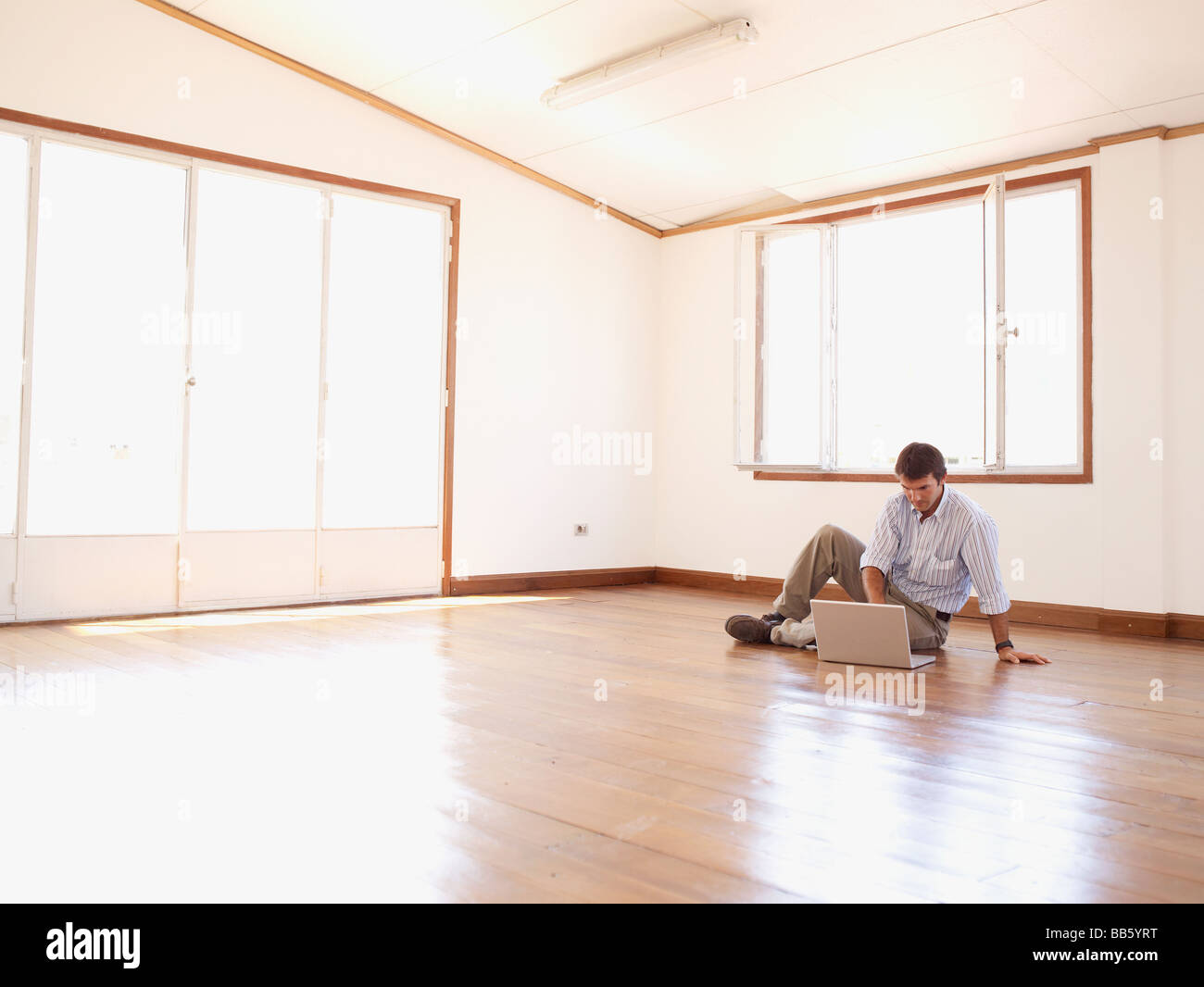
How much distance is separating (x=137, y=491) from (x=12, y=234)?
1.33m

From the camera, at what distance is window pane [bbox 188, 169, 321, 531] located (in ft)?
17.5

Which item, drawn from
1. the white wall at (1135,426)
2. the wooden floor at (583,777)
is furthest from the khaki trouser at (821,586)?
the white wall at (1135,426)

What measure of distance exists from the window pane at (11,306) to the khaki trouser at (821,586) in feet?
11.8

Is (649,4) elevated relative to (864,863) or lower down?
elevated

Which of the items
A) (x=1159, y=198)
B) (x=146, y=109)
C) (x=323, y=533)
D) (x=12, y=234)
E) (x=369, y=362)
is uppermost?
(x=146, y=109)

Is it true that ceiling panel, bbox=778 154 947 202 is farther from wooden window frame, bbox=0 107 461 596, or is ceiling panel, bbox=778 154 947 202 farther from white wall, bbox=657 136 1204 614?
wooden window frame, bbox=0 107 461 596

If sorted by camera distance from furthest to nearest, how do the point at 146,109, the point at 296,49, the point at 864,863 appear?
the point at 296,49
the point at 146,109
the point at 864,863

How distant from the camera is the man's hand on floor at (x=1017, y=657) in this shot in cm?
397

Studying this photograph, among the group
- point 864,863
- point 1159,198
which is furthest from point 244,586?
point 1159,198

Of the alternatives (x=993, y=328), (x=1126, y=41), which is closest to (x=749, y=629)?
(x=993, y=328)

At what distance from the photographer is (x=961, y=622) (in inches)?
213

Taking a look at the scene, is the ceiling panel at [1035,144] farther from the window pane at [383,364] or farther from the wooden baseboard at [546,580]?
the wooden baseboard at [546,580]
